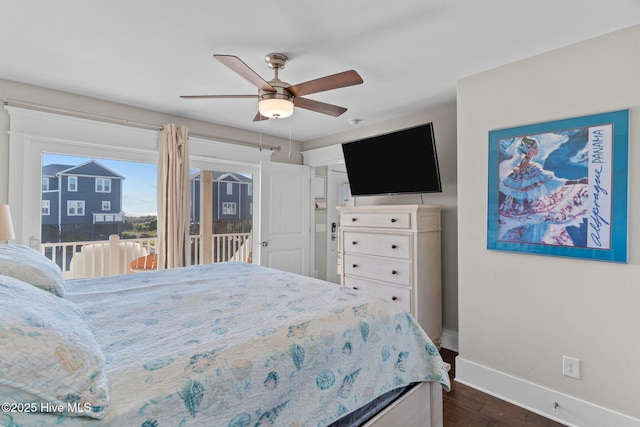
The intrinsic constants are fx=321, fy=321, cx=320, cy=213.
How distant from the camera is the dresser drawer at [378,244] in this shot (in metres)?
3.03

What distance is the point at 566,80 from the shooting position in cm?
207

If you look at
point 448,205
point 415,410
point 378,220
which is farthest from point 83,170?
point 448,205

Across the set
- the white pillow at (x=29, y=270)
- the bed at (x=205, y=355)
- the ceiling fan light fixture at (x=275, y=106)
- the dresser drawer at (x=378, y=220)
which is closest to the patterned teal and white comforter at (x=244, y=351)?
the bed at (x=205, y=355)

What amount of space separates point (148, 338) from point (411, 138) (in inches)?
105

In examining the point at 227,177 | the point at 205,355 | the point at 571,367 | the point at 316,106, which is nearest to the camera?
the point at 205,355

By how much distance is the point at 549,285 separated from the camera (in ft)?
7.02

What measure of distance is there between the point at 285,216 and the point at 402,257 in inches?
73.0

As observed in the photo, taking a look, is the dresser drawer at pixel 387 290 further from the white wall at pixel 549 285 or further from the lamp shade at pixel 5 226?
the lamp shade at pixel 5 226

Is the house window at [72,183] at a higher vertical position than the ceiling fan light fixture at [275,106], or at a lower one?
lower

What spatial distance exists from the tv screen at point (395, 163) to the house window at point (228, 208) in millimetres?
1593

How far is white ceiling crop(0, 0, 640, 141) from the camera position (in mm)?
1703

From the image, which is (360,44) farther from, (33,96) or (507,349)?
(33,96)

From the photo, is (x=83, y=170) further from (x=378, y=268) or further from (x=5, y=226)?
(x=378, y=268)

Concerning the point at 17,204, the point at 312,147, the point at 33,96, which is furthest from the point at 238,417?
the point at 312,147
